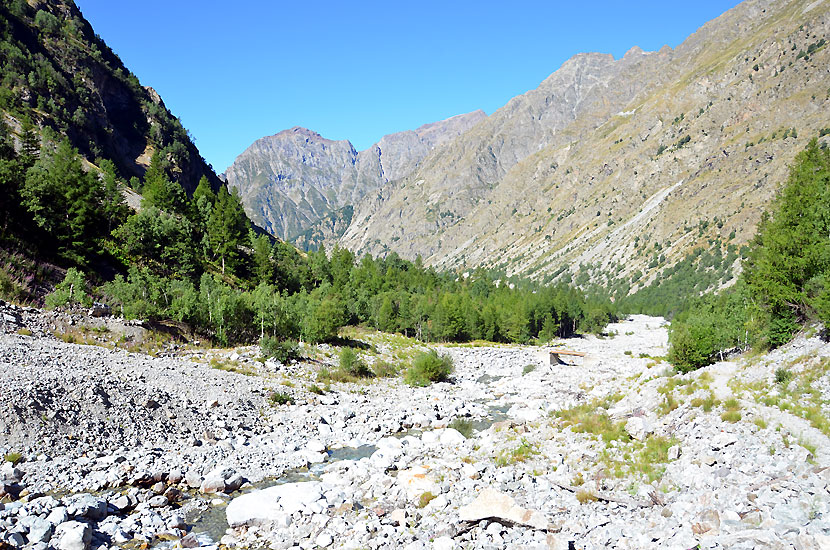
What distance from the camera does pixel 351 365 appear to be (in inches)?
1732

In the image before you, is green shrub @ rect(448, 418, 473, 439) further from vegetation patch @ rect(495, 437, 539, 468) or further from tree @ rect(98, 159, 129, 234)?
tree @ rect(98, 159, 129, 234)

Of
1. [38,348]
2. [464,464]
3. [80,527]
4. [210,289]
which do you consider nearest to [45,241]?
[210,289]

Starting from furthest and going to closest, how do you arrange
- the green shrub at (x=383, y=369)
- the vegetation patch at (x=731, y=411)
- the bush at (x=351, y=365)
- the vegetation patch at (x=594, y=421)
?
the green shrub at (x=383, y=369), the bush at (x=351, y=365), the vegetation patch at (x=594, y=421), the vegetation patch at (x=731, y=411)

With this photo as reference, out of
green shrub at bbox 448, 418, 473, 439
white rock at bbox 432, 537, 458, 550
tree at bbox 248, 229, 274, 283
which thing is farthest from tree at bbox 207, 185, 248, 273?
white rock at bbox 432, 537, 458, 550

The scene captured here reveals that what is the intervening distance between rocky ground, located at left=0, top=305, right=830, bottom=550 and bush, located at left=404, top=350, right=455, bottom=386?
13065mm

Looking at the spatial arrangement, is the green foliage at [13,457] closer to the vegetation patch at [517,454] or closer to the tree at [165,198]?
the vegetation patch at [517,454]

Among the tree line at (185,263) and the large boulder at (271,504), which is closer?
the large boulder at (271,504)

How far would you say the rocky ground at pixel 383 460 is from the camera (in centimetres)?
1252

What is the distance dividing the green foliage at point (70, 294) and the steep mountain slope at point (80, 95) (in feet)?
A: 197

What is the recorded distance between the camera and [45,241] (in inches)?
1609

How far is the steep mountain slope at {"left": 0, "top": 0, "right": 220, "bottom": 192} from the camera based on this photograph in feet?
307

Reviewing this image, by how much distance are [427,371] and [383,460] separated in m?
27.0

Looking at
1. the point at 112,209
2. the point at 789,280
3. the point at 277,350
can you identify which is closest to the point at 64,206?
the point at 112,209

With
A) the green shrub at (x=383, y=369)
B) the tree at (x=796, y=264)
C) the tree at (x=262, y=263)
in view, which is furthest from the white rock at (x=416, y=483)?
the tree at (x=262, y=263)
